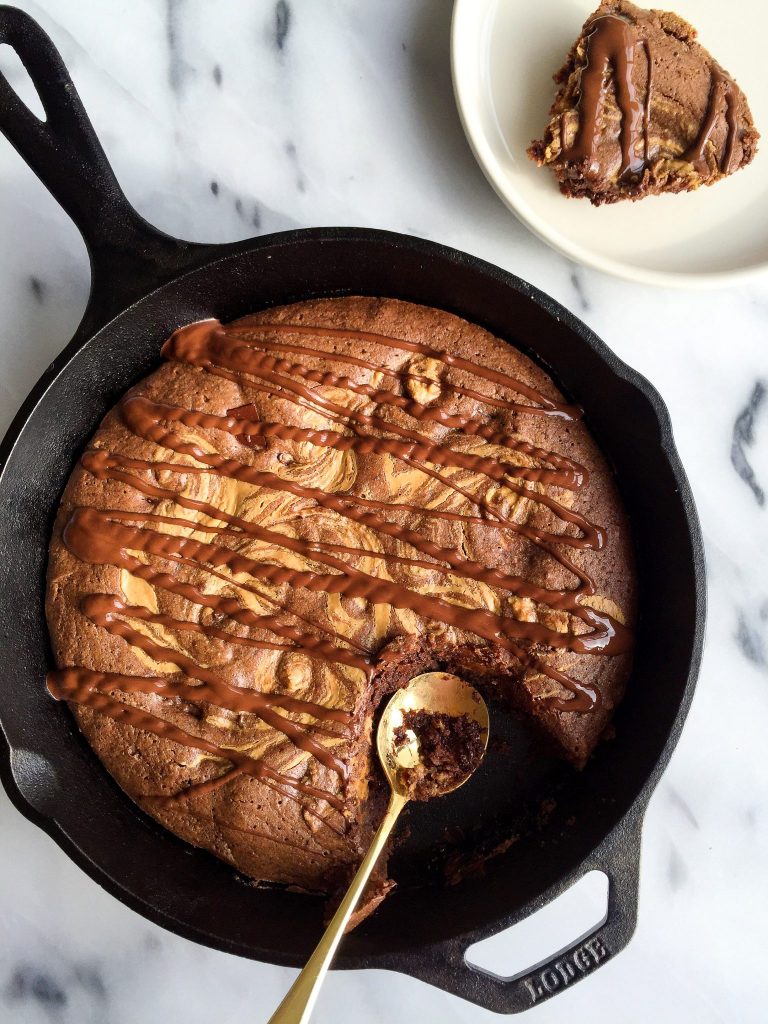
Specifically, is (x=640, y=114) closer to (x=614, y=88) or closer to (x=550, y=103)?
(x=614, y=88)

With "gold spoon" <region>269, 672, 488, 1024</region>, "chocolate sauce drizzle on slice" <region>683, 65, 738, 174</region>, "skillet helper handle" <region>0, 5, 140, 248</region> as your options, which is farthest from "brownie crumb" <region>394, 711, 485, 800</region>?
"chocolate sauce drizzle on slice" <region>683, 65, 738, 174</region>

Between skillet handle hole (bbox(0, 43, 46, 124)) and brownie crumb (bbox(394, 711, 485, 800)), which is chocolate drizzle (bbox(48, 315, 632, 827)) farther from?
skillet handle hole (bbox(0, 43, 46, 124))

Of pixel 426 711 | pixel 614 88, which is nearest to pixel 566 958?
pixel 426 711

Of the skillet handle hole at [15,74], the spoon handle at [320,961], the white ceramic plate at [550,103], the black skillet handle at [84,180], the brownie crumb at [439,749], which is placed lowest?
the spoon handle at [320,961]

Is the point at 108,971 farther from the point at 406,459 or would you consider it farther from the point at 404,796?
the point at 406,459

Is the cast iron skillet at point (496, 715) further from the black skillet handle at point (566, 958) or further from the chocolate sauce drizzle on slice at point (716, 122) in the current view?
the chocolate sauce drizzle on slice at point (716, 122)

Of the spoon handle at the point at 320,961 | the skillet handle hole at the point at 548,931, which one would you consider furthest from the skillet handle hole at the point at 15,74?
the skillet handle hole at the point at 548,931
